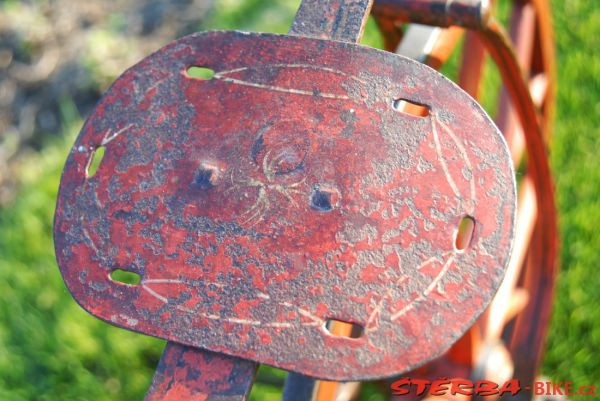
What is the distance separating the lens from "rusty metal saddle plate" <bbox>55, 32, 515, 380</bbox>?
2.38 feet

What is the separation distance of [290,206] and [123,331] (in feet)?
4.31

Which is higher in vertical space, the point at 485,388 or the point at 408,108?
the point at 408,108

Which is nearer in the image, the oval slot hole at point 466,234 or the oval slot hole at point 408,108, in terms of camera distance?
the oval slot hole at point 466,234

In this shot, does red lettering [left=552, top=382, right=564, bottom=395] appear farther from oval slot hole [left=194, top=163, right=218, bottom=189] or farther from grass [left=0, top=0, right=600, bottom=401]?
oval slot hole [left=194, top=163, right=218, bottom=189]

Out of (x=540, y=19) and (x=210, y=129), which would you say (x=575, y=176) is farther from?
(x=210, y=129)

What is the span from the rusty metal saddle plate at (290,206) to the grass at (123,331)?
1002mm

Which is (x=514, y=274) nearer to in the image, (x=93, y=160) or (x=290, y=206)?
(x=290, y=206)

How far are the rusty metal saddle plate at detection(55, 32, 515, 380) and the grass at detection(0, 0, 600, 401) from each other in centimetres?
100

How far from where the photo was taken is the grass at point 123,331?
5.76 ft

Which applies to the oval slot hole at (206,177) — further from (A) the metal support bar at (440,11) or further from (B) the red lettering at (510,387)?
(B) the red lettering at (510,387)

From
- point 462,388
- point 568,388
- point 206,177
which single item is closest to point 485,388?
point 462,388

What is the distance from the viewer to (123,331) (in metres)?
1.92

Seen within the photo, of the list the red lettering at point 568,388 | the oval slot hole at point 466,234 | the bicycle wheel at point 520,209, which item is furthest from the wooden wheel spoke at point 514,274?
the red lettering at point 568,388

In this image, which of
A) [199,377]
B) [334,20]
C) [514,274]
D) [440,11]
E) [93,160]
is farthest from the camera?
[93,160]
